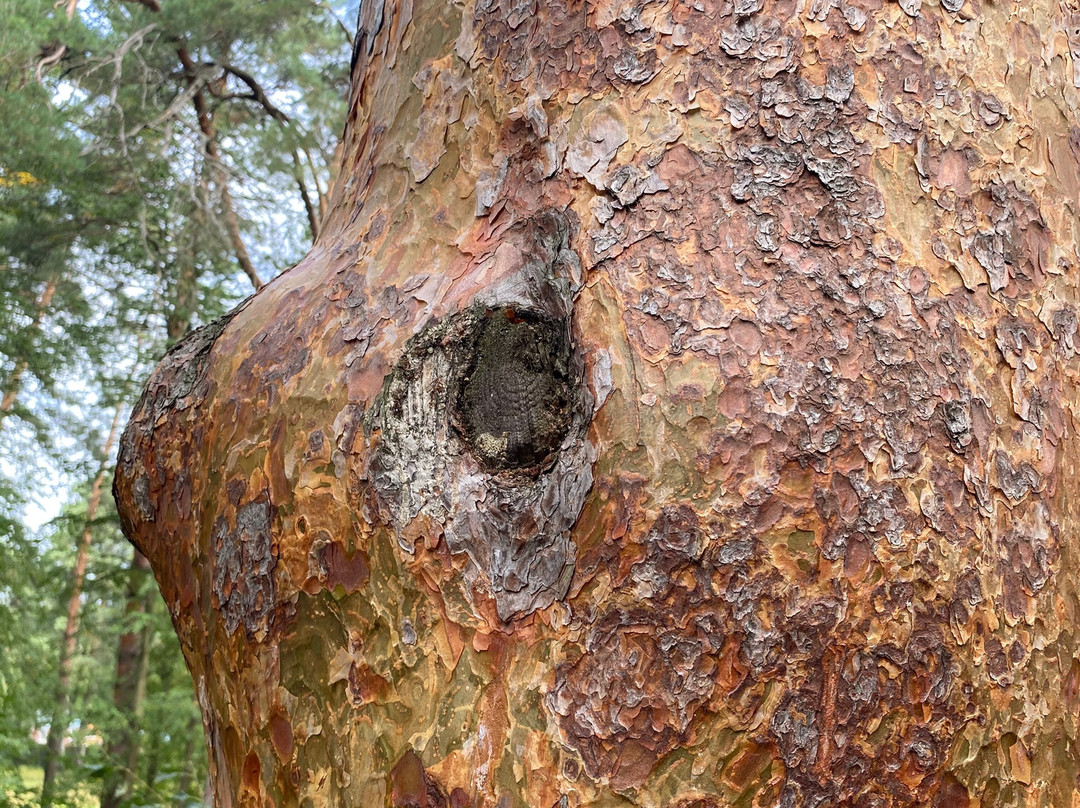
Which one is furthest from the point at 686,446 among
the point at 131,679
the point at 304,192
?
the point at 131,679

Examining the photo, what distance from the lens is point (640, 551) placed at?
37.9 inches

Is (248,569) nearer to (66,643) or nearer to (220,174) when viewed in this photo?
(220,174)

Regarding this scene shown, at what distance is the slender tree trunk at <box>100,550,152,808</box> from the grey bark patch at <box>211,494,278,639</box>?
7520 mm

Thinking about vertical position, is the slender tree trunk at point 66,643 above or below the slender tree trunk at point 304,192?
below

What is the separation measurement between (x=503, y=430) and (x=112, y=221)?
7.43 meters

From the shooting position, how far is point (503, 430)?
1.08 metres

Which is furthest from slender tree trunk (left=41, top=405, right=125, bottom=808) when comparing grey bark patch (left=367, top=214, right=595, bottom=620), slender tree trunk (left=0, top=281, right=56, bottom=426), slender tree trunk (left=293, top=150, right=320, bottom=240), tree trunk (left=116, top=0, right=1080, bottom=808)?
grey bark patch (left=367, top=214, right=595, bottom=620)

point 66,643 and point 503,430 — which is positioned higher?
point 66,643

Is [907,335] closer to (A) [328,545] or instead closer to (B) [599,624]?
(B) [599,624]

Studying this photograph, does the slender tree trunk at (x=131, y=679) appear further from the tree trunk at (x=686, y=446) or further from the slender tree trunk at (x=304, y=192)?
the tree trunk at (x=686, y=446)

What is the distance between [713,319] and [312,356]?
1.72 ft

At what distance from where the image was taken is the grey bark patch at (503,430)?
3.33ft

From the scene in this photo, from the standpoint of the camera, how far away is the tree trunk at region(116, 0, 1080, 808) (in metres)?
0.95

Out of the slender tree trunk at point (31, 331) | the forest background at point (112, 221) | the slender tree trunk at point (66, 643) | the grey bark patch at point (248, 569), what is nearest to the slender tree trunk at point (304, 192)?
the forest background at point (112, 221)
